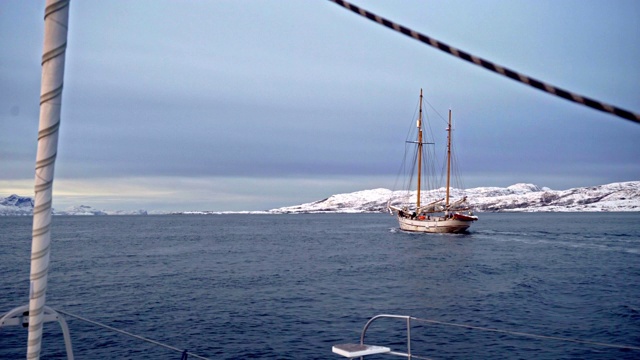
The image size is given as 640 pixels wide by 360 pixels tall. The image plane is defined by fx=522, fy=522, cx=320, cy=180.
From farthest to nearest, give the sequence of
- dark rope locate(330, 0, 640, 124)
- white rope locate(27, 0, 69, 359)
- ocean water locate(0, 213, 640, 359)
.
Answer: ocean water locate(0, 213, 640, 359) → white rope locate(27, 0, 69, 359) → dark rope locate(330, 0, 640, 124)

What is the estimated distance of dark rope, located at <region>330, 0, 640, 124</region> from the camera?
2.69 m

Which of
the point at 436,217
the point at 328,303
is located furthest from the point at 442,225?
the point at 328,303

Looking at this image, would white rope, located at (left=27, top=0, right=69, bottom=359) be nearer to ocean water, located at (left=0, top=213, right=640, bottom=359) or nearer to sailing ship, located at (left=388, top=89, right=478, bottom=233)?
ocean water, located at (left=0, top=213, right=640, bottom=359)

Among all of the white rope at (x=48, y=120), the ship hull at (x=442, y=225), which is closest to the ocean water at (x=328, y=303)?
the white rope at (x=48, y=120)

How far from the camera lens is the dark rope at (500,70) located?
2689 mm

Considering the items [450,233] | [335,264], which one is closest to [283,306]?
[335,264]

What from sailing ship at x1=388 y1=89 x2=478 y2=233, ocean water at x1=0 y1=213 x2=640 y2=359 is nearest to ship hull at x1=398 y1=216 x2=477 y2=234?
sailing ship at x1=388 y1=89 x2=478 y2=233

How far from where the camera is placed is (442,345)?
73.4 feet

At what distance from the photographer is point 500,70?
9.98 ft

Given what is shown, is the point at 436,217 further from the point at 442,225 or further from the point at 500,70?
the point at 500,70

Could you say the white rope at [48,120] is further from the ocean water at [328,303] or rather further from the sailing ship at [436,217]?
the sailing ship at [436,217]

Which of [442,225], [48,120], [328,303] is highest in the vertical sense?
[48,120]

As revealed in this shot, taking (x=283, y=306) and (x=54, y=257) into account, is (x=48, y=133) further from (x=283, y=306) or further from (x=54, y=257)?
(x=54, y=257)

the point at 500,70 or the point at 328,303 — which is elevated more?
the point at 500,70
